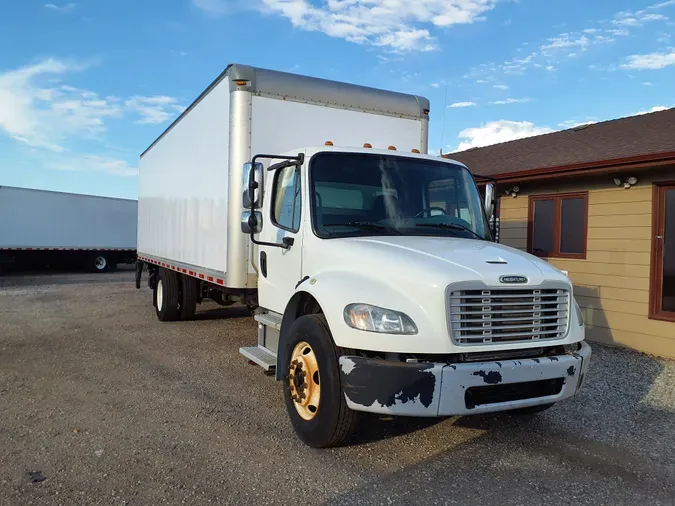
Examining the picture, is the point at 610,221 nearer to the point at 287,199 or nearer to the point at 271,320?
the point at 287,199

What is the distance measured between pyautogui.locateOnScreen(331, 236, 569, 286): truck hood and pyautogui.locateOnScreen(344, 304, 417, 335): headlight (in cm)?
29

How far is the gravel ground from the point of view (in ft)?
11.8

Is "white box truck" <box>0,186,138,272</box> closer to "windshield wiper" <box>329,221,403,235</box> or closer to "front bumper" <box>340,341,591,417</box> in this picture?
"windshield wiper" <box>329,221,403,235</box>

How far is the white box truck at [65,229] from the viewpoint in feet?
75.5

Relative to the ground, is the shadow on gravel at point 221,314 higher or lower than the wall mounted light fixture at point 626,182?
lower

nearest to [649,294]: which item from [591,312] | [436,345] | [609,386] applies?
[591,312]

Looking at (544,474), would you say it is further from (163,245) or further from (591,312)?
(163,245)

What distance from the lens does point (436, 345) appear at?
11.8ft

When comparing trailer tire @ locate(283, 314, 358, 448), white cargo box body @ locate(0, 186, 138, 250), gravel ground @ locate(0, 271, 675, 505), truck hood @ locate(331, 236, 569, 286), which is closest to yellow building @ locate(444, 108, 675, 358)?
gravel ground @ locate(0, 271, 675, 505)

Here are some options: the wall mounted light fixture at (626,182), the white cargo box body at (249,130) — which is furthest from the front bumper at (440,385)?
the wall mounted light fixture at (626,182)

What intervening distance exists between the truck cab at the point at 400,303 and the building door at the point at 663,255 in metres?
4.27

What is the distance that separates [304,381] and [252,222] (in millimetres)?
1666

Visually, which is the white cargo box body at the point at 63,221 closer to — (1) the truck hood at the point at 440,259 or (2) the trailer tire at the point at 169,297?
(2) the trailer tire at the point at 169,297

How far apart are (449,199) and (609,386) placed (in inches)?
122
